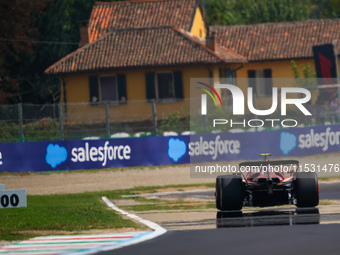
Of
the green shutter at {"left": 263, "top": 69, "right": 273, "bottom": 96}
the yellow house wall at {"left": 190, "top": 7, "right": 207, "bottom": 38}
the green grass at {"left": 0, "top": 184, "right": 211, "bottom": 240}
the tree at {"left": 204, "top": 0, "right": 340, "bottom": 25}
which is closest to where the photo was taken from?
the green grass at {"left": 0, "top": 184, "right": 211, "bottom": 240}

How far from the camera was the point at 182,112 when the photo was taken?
36000mm

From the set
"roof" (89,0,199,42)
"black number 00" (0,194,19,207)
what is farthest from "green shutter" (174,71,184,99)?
"black number 00" (0,194,19,207)

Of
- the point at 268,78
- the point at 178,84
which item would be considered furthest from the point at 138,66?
the point at 268,78

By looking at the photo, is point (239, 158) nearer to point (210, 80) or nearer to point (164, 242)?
point (210, 80)

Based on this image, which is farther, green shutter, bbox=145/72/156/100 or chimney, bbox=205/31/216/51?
chimney, bbox=205/31/216/51

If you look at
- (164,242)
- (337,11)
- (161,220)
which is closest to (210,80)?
(161,220)

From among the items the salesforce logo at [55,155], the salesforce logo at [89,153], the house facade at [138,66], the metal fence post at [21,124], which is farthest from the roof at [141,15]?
the salesforce logo at [55,155]

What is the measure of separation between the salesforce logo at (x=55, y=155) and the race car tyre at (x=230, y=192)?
14.6m

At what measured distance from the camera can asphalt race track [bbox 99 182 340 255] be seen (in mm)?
10680

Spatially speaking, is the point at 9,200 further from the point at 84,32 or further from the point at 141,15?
the point at 141,15

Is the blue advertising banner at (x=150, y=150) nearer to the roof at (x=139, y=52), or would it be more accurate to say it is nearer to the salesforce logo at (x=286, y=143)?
the salesforce logo at (x=286, y=143)

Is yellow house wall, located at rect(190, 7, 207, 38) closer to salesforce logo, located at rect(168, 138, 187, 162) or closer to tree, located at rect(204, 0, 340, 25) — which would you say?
tree, located at rect(204, 0, 340, 25)

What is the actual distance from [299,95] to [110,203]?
19657 millimetres

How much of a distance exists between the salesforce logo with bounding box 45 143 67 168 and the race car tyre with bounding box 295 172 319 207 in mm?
15335
